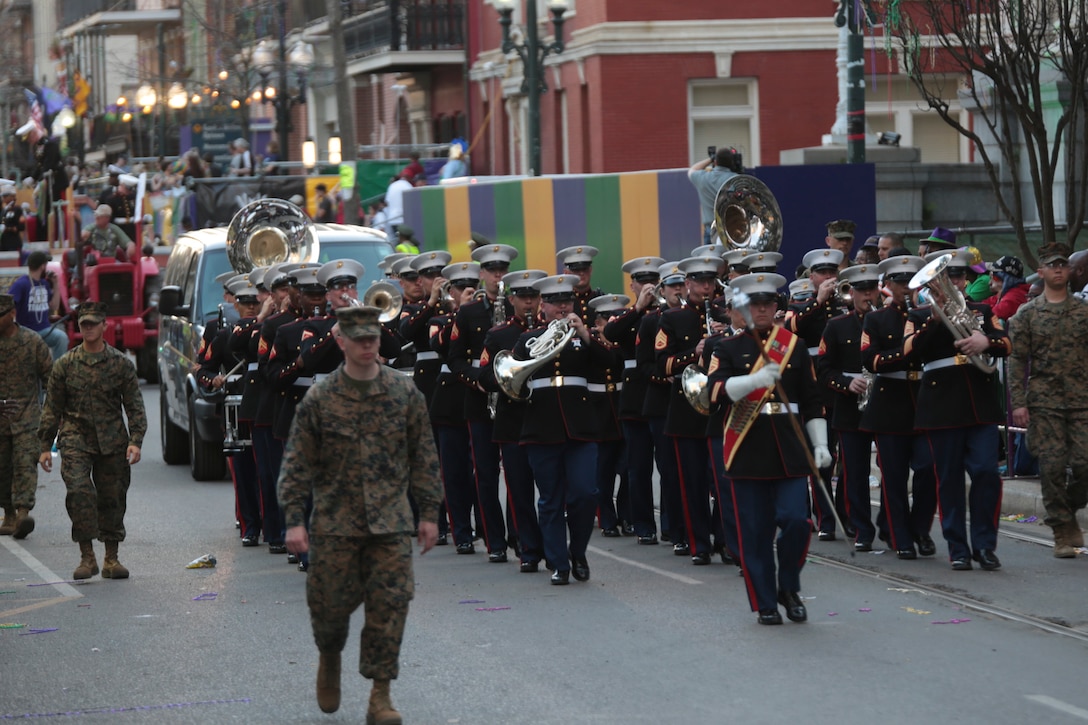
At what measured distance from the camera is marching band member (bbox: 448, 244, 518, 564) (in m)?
12.9

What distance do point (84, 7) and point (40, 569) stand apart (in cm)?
6235

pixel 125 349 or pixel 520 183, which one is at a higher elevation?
pixel 520 183

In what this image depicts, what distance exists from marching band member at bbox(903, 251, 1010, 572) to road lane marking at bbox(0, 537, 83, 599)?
5.36 m

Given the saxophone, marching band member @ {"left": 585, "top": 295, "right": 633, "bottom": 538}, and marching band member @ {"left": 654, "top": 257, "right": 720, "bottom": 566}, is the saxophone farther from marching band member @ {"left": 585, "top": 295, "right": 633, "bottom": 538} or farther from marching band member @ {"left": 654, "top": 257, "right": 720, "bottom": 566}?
marching band member @ {"left": 654, "top": 257, "right": 720, "bottom": 566}

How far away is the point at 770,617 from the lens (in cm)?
1020

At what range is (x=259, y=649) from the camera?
10.0m

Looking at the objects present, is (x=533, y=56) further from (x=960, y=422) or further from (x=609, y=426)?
(x=960, y=422)

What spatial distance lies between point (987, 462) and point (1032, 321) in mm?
1065

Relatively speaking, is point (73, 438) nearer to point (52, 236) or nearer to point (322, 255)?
point (322, 255)

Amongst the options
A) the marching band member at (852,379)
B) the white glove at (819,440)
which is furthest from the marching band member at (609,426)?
the white glove at (819,440)

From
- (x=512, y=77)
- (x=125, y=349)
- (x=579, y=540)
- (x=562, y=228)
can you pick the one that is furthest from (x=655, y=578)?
(x=512, y=77)

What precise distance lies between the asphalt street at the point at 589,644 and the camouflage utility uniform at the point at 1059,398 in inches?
18.2

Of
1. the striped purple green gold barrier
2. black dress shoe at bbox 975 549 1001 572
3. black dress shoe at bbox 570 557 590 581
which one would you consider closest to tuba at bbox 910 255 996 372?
black dress shoe at bbox 975 549 1001 572

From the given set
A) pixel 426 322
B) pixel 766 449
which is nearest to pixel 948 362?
pixel 766 449
